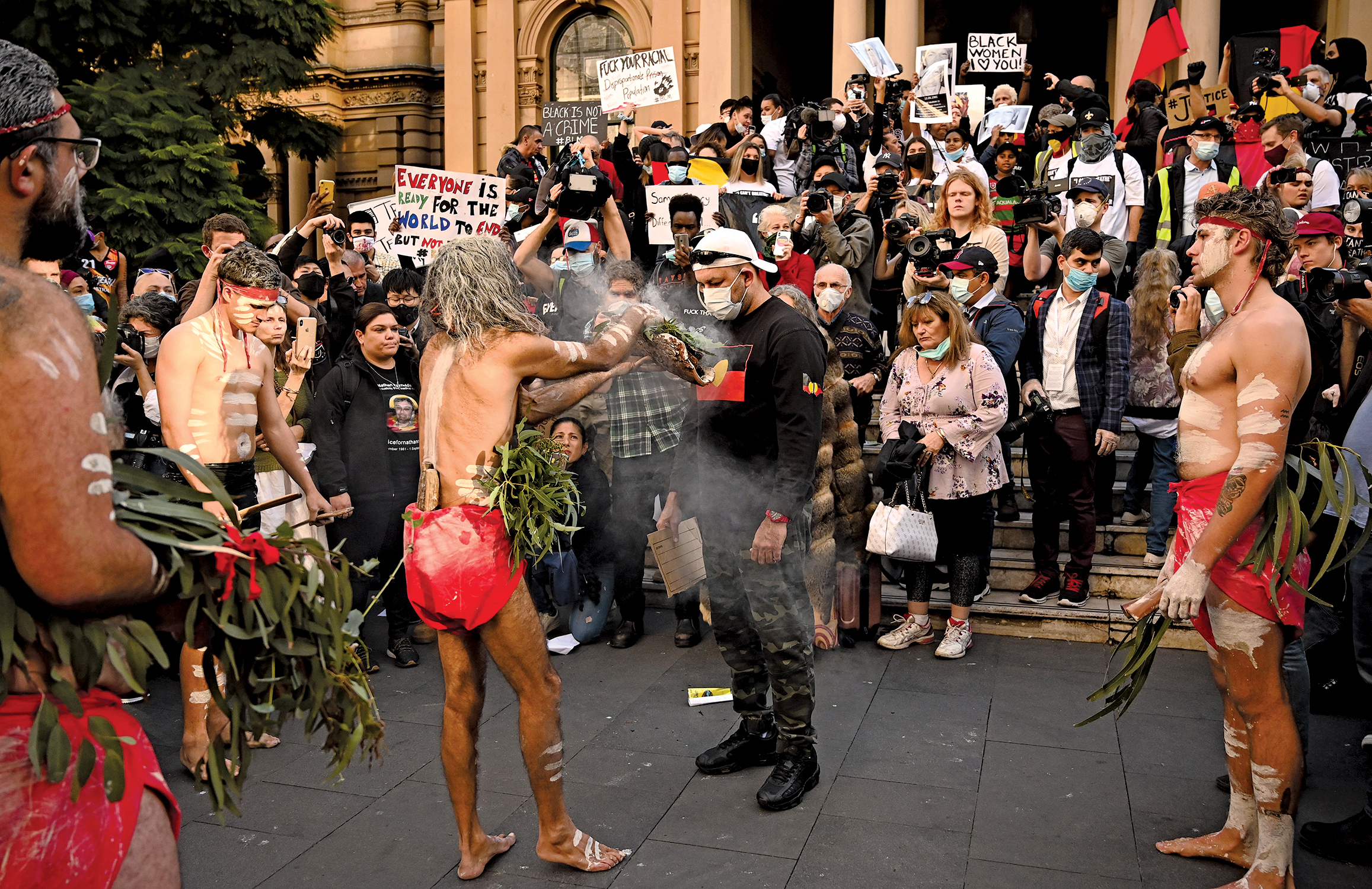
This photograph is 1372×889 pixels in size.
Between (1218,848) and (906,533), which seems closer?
(1218,848)

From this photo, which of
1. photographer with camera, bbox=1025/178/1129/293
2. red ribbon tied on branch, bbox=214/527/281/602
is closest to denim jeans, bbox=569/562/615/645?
photographer with camera, bbox=1025/178/1129/293

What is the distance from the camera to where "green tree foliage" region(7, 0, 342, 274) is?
16250mm

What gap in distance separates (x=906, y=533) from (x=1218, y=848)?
2.70 m

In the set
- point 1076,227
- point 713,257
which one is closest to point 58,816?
point 713,257

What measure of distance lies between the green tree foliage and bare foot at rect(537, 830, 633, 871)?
48.3ft

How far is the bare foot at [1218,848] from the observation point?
3.78m

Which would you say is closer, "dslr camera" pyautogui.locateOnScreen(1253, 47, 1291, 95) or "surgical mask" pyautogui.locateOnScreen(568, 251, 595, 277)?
"surgical mask" pyautogui.locateOnScreen(568, 251, 595, 277)

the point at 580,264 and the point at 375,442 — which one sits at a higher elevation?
the point at 580,264

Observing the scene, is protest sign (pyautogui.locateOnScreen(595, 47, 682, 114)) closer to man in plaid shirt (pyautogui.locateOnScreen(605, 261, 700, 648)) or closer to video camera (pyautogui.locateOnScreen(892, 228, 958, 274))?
video camera (pyautogui.locateOnScreen(892, 228, 958, 274))

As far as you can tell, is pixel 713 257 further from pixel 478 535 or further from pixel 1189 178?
pixel 1189 178

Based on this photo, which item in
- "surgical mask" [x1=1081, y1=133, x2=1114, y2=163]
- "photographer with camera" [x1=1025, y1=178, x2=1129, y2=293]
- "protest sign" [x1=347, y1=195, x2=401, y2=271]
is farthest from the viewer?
"protest sign" [x1=347, y1=195, x2=401, y2=271]

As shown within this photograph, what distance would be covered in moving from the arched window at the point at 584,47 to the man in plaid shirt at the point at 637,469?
59.4 feet

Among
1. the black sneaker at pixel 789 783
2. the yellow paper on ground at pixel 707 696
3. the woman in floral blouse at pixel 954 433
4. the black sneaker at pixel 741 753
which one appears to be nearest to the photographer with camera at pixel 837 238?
the woman in floral blouse at pixel 954 433

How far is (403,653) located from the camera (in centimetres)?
642
